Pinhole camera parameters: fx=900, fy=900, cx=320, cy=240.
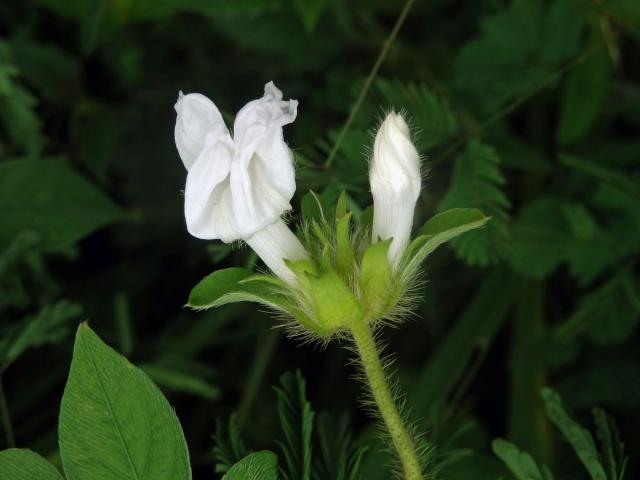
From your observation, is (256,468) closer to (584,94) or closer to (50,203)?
(50,203)

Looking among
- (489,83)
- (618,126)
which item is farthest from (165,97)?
(618,126)

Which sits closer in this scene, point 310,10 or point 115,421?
point 115,421

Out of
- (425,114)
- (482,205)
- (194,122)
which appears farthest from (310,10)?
(194,122)

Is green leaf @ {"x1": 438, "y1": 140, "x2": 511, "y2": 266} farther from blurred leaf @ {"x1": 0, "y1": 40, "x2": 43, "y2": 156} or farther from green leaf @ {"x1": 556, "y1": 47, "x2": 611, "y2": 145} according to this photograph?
blurred leaf @ {"x1": 0, "y1": 40, "x2": 43, "y2": 156}

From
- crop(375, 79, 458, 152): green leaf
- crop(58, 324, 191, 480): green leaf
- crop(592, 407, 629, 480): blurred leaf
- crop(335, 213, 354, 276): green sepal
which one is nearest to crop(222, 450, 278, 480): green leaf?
crop(58, 324, 191, 480): green leaf

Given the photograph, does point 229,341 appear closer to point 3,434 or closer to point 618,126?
point 3,434
